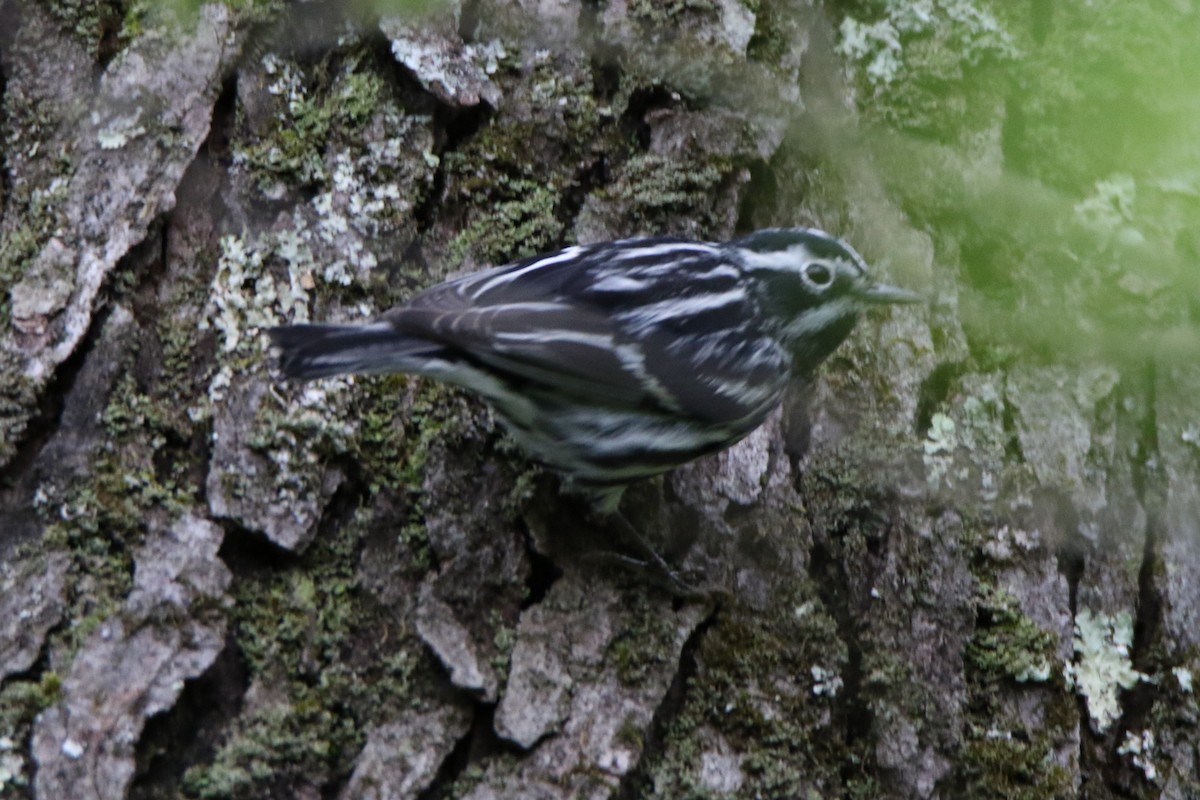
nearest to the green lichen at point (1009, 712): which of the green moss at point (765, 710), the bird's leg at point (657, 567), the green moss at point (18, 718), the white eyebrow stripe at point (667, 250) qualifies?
the green moss at point (765, 710)

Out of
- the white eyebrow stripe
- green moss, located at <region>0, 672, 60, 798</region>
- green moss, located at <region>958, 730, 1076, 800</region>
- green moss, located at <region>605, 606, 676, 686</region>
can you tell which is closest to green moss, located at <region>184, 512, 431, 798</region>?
green moss, located at <region>0, 672, 60, 798</region>

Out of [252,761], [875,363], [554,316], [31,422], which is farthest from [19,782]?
[875,363]

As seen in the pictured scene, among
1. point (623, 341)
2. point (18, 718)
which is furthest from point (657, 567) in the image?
point (18, 718)

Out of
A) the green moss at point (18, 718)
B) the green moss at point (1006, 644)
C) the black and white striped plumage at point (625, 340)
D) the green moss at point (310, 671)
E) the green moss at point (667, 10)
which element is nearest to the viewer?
the green moss at point (18, 718)

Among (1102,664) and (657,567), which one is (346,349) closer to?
(657,567)

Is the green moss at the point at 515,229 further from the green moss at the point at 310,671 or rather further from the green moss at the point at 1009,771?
the green moss at the point at 1009,771

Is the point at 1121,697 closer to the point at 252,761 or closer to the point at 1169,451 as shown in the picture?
the point at 1169,451
